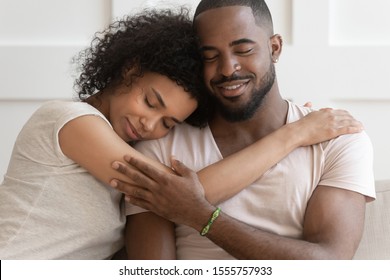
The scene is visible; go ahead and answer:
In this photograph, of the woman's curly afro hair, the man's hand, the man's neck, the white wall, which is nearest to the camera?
the man's hand

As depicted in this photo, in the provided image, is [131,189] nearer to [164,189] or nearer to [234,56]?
[164,189]

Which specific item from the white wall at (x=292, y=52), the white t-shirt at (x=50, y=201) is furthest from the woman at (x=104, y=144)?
the white wall at (x=292, y=52)

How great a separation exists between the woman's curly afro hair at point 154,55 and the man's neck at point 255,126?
0.21 ft

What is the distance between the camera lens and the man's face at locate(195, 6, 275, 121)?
1.58 meters

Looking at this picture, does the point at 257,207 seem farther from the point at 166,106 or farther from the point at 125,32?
the point at 125,32

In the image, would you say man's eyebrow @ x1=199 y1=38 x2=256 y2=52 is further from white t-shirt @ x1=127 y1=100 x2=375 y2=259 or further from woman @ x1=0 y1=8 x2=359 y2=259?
white t-shirt @ x1=127 y1=100 x2=375 y2=259

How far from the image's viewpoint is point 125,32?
5.52 feet

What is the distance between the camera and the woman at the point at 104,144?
1476 millimetres

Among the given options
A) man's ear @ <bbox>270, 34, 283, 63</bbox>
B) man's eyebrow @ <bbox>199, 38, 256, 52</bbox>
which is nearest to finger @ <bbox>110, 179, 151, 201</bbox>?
man's eyebrow @ <bbox>199, 38, 256, 52</bbox>
